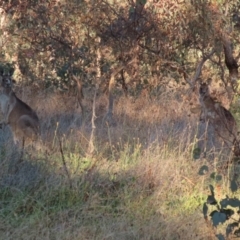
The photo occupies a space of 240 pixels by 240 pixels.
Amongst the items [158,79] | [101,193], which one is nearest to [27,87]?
[158,79]

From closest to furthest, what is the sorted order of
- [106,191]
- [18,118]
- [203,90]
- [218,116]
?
[106,191], [218,116], [18,118], [203,90]

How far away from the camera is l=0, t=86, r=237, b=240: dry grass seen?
5.64m

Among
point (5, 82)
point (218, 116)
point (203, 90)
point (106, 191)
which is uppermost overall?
point (203, 90)

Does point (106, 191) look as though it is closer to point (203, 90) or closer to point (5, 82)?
point (203, 90)

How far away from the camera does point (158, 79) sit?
1209 centimetres

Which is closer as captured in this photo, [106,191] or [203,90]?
[106,191]

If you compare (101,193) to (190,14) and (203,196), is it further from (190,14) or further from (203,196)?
(190,14)

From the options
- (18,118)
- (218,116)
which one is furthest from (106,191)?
(18,118)

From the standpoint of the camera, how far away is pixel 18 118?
9406 mm

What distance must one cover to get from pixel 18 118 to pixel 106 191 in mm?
3371

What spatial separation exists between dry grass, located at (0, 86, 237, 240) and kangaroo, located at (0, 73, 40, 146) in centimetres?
42

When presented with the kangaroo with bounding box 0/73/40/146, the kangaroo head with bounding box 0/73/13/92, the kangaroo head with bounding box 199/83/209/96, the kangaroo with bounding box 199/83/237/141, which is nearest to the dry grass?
the kangaroo with bounding box 0/73/40/146

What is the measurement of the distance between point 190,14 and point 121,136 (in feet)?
6.55

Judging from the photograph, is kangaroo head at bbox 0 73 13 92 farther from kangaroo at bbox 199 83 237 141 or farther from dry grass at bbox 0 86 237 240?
kangaroo at bbox 199 83 237 141
